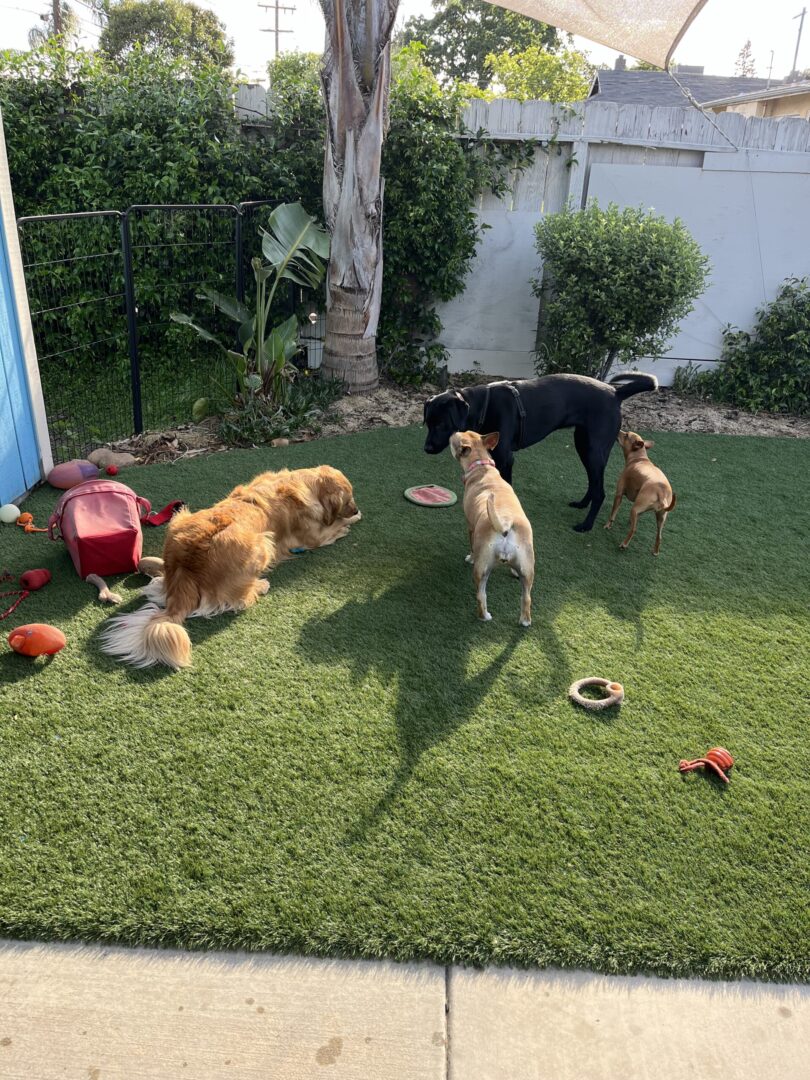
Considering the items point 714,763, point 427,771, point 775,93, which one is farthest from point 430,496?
point 775,93

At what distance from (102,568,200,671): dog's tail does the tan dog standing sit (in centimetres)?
159

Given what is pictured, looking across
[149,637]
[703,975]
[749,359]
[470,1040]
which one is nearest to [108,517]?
[149,637]

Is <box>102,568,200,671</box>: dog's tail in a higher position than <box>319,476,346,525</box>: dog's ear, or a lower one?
lower

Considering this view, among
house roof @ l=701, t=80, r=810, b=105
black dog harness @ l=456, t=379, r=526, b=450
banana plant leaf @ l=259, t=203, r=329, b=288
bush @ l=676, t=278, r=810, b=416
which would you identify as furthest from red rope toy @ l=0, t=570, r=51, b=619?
house roof @ l=701, t=80, r=810, b=105

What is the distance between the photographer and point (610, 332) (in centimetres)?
782

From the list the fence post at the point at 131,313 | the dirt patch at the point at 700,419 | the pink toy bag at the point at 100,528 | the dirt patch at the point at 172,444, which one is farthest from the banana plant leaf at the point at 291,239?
the dirt patch at the point at 700,419

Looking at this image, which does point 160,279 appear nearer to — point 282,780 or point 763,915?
point 282,780

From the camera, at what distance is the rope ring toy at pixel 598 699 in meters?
3.59

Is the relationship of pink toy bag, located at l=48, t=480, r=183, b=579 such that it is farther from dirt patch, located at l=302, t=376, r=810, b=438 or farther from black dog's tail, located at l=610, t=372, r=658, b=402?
black dog's tail, located at l=610, t=372, r=658, b=402

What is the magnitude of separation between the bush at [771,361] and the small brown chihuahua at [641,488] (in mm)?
4151

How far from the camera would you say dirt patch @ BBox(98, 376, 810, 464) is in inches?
267

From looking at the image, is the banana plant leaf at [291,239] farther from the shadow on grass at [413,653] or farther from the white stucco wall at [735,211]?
the shadow on grass at [413,653]

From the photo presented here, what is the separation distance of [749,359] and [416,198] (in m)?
4.37

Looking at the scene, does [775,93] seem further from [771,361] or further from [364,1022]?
[364,1022]
